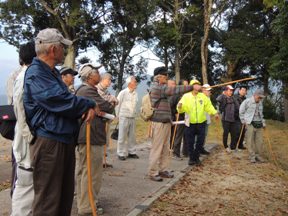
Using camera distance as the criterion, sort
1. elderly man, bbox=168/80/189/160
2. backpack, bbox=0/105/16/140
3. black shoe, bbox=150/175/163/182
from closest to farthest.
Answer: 1. backpack, bbox=0/105/16/140
2. black shoe, bbox=150/175/163/182
3. elderly man, bbox=168/80/189/160

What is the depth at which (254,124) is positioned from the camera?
35.4 feet

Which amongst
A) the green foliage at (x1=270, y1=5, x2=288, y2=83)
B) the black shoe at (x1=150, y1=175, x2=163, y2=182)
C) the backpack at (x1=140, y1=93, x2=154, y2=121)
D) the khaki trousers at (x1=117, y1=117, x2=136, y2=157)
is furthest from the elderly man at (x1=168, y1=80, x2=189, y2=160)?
the green foliage at (x1=270, y1=5, x2=288, y2=83)

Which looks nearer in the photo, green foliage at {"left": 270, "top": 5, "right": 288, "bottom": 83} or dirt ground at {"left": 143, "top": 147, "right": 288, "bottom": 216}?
dirt ground at {"left": 143, "top": 147, "right": 288, "bottom": 216}

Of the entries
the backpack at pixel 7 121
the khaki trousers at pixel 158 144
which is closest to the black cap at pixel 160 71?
the khaki trousers at pixel 158 144

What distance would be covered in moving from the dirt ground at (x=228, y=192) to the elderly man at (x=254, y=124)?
0.46m

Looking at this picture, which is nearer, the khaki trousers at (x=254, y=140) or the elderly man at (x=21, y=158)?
the elderly man at (x=21, y=158)

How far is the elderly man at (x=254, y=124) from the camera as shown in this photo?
1077 centimetres

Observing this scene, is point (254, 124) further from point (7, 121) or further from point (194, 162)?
point (7, 121)

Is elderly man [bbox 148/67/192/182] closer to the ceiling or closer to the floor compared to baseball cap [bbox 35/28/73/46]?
closer to the floor

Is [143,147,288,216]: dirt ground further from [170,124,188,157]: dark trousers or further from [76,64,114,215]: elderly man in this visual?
[76,64,114,215]: elderly man

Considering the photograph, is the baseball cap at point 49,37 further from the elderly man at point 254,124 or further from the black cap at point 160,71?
the elderly man at point 254,124

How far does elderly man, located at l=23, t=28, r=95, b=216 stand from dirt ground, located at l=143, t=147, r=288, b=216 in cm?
254

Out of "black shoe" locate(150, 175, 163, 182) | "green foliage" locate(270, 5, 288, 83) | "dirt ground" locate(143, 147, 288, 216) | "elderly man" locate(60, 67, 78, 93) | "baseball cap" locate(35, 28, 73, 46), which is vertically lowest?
"dirt ground" locate(143, 147, 288, 216)

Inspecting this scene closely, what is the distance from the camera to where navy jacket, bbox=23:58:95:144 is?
335cm
